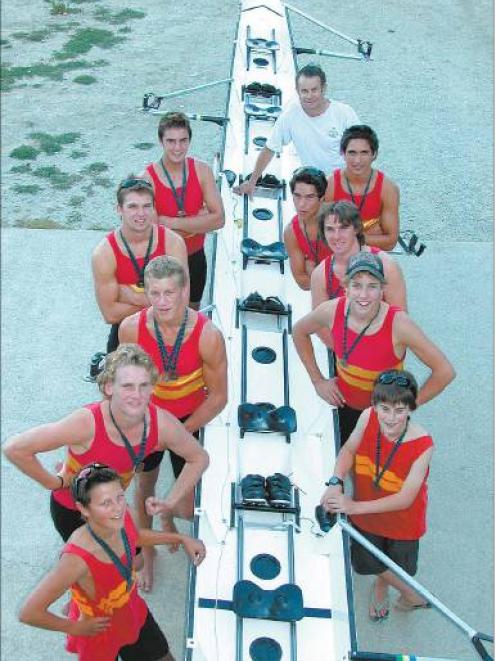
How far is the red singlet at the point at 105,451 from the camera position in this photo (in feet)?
8.28

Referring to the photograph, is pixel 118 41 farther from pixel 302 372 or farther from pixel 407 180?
pixel 302 372

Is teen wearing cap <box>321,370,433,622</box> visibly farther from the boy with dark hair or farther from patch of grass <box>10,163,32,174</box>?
patch of grass <box>10,163,32,174</box>

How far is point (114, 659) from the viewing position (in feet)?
8.21

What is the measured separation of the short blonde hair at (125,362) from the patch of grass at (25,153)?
185 inches

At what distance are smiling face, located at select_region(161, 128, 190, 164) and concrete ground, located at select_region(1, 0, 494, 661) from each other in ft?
4.50

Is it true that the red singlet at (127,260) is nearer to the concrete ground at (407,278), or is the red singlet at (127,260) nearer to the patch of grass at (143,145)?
the concrete ground at (407,278)

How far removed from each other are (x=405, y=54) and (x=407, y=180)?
2951 millimetres

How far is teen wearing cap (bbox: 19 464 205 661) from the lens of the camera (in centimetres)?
221

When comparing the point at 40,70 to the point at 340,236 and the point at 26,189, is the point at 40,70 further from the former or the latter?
the point at 340,236

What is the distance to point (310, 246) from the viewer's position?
3.61m

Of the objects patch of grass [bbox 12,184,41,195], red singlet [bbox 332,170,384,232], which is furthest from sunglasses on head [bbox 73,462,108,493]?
patch of grass [bbox 12,184,41,195]

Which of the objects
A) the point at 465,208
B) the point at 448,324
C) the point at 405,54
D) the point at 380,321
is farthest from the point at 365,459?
the point at 405,54

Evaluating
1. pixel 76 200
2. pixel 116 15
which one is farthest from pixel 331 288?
pixel 116 15

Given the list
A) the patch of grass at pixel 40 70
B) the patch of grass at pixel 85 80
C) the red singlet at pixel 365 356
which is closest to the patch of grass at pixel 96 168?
the patch of grass at pixel 85 80
